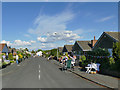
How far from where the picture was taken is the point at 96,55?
17.6m

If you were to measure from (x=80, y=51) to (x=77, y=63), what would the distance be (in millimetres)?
10233

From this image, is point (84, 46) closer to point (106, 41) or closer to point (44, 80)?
point (106, 41)

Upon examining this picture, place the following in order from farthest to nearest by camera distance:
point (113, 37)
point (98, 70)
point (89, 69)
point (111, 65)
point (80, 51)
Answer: point (80, 51) → point (113, 37) → point (89, 69) → point (98, 70) → point (111, 65)

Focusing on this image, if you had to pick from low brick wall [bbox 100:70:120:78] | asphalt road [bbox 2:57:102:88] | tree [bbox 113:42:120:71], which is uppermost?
tree [bbox 113:42:120:71]

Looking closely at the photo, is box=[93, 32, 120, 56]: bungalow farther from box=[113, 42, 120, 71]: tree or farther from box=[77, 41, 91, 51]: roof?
box=[77, 41, 91, 51]: roof

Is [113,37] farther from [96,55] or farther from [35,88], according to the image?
[35,88]

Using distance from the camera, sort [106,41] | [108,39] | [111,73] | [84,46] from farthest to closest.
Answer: [84,46] < [106,41] < [108,39] < [111,73]

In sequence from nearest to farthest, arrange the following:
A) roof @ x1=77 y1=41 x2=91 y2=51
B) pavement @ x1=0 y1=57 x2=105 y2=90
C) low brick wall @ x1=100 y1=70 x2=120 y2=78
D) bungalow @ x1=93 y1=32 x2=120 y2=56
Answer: pavement @ x1=0 y1=57 x2=105 y2=90 < low brick wall @ x1=100 y1=70 x2=120 y2=78 < bungalow @ x1=93 y1=32 x2=120 y2=56 < roof @ x1=77 y1=41 x2=91 y2=51

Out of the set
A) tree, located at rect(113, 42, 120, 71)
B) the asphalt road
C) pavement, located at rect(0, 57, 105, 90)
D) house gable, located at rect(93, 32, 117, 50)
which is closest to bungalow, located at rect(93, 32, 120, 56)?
house gable, located at rect(93, 32, 117, 50)

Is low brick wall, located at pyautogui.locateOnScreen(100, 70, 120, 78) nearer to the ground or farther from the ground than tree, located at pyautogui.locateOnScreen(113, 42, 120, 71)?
nearer to the ground

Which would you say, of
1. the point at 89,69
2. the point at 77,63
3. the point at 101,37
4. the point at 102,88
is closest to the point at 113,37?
the point at 101,37

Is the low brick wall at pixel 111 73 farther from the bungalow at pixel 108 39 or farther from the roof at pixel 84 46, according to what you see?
the roof at pixel 84 46

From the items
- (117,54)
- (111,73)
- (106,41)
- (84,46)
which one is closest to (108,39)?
(106,41)

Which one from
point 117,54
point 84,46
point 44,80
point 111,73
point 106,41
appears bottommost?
point 44,80
